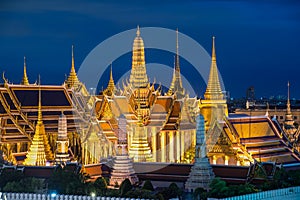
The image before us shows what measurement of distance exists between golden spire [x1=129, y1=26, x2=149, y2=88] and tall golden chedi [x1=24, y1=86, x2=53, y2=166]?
5125 millimetres

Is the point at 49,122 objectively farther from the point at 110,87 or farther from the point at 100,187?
the point at 100,187

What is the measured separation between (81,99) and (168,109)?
2.74 metres

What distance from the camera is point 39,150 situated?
24.9m

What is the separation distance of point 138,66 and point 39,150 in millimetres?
6102

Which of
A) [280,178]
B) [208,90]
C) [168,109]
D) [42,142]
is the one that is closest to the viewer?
[280,178]

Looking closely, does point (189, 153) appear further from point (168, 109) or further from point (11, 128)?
point (11, 128)

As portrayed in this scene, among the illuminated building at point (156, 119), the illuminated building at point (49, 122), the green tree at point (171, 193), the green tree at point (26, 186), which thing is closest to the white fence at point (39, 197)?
the green tree at point (26, 186)

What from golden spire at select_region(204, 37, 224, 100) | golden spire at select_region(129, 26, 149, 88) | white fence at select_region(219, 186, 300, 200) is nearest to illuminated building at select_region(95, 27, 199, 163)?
golden spire at select_region(129, 26, 149, 88)

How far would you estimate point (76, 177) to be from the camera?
66.6 ft

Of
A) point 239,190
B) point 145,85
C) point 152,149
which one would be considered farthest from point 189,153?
point 239,190

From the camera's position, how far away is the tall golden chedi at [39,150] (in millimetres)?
24672

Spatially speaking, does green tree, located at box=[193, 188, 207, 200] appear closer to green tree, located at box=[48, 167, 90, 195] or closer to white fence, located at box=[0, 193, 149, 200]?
white fence, located at box=[0, 193, 149, 200]

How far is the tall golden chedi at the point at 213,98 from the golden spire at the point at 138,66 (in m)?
2.15

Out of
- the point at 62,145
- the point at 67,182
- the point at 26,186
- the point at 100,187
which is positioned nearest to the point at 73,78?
the point at 62,145
